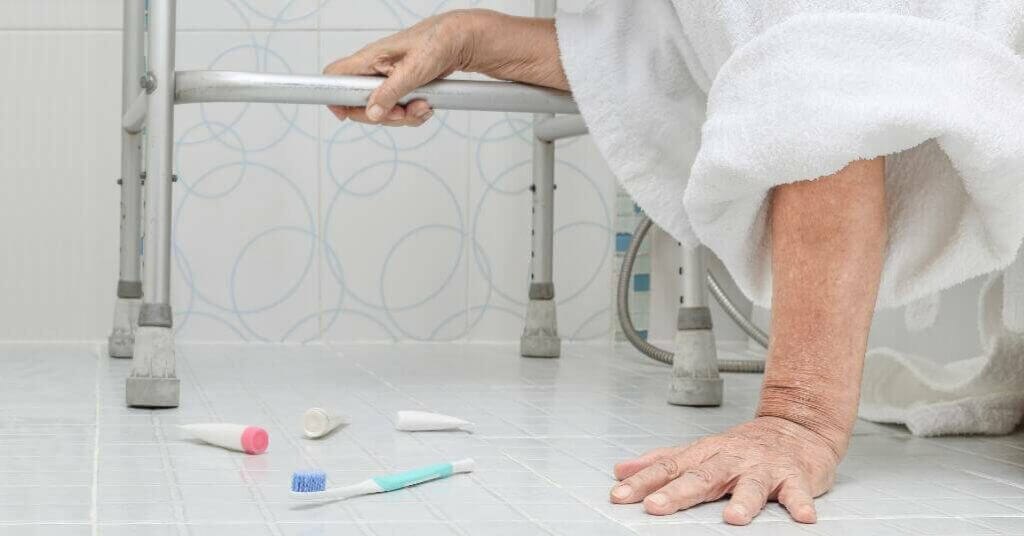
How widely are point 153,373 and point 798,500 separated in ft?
1.92

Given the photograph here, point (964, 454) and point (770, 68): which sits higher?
point (770, 68)

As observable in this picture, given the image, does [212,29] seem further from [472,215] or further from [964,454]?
[964,454]

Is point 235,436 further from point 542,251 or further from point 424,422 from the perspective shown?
point 542,251

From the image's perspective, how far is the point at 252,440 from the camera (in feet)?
2.94

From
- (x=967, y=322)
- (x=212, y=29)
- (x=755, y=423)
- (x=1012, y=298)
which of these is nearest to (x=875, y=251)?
(x=755, y=423)

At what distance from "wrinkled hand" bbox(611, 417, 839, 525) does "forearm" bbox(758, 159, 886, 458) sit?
23 millimetres

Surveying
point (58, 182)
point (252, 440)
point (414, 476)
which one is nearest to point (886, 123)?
point (414, 476)

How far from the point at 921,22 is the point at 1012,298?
360 mm

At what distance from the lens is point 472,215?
176cm

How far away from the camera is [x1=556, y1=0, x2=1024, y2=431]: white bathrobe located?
820 mm

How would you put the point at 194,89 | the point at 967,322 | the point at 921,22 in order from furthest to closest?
the point at 967,322 → the point at 194,89 → the point at 921,22

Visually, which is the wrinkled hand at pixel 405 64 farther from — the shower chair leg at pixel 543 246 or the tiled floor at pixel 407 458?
the shower chair leg at pixel 543 246

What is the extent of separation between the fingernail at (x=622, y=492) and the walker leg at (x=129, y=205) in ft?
2.91

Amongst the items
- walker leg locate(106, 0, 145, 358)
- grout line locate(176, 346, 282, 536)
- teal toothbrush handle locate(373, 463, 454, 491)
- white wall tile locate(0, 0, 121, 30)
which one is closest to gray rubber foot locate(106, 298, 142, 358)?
walker leg locate(106, 0, 145, 358)
